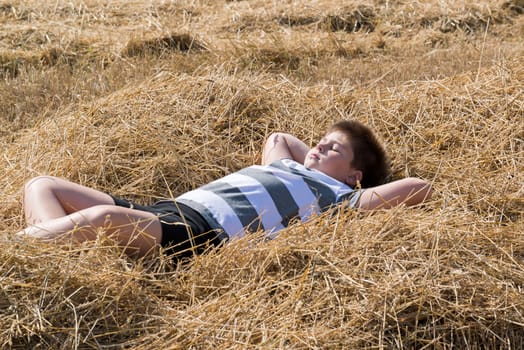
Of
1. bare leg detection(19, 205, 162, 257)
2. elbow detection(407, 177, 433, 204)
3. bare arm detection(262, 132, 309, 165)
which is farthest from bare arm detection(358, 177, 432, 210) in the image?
bare leg detection(19, 205, 162, 257)

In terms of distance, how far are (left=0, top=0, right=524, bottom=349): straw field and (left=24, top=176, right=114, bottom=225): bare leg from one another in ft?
0.89

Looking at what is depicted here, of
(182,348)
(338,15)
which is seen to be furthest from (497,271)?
(338,15)

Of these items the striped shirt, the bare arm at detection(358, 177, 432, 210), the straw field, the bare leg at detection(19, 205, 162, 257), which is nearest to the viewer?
the straw field

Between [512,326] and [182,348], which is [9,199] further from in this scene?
[512,326]

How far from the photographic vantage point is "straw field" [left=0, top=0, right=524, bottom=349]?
253 centimetres

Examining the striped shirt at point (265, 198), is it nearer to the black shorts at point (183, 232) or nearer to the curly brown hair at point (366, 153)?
the black shorts at point (183, 232)

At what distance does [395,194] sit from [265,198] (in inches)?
20.7

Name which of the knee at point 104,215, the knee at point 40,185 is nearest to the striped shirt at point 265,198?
the knee at point 104,215

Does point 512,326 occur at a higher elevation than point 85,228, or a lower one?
lower

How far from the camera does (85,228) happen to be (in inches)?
113

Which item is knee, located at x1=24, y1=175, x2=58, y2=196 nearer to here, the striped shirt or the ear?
the striped shirt

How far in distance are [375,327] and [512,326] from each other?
1.45 ft

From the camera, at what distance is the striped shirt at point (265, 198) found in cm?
317

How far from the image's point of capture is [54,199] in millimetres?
3066
